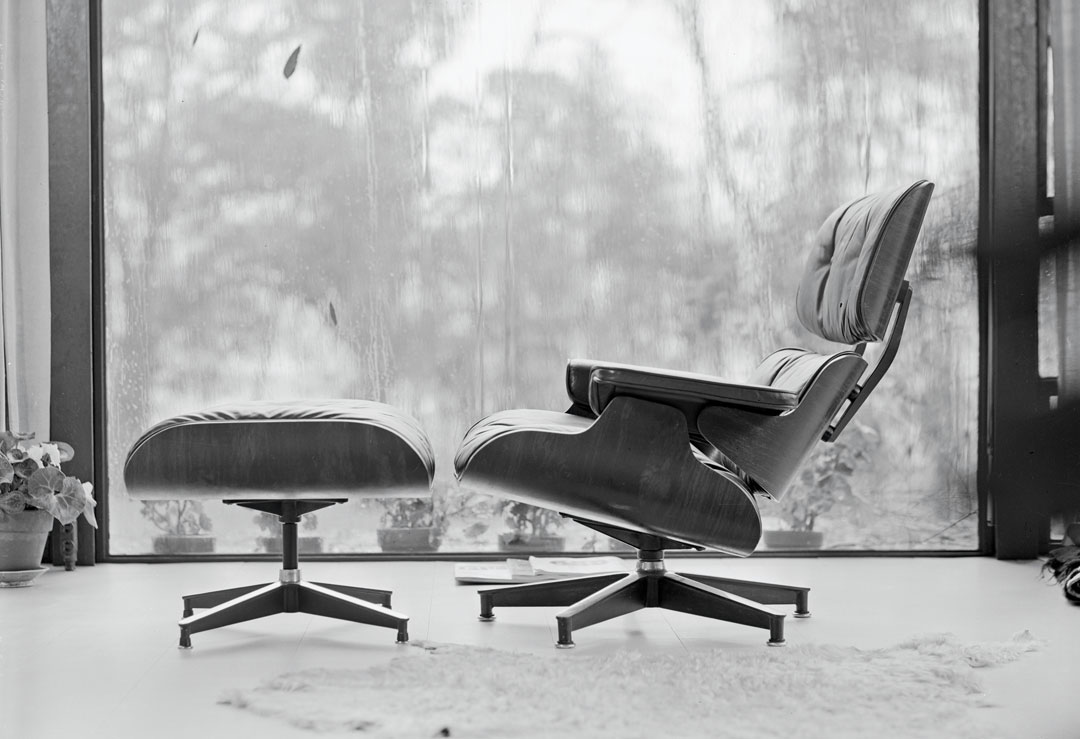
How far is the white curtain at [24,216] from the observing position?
294 cm

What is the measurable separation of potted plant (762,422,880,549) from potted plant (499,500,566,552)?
0.63 meters

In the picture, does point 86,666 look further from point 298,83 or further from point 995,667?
point 298,83

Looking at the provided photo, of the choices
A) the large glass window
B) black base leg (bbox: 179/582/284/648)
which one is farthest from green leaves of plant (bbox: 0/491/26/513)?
black base leg (bbox: 179/582/284/648)

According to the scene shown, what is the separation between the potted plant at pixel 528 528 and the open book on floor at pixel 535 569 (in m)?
0.15

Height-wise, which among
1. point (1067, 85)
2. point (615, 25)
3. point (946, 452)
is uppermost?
point (615, 25)

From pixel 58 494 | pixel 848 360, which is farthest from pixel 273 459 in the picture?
pixel 58 494

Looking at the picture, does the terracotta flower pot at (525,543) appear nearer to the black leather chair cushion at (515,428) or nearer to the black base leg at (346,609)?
the black leather chair cushion at (515,428)

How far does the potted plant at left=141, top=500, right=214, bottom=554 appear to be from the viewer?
3.11 meters

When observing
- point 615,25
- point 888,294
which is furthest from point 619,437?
point 615,25

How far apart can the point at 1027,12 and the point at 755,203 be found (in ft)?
3.12

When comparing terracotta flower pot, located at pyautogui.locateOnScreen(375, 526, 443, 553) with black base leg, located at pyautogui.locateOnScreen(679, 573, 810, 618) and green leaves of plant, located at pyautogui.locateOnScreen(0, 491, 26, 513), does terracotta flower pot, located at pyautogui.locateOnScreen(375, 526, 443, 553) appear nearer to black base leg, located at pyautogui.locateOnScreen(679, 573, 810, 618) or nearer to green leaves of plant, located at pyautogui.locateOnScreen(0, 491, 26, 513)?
green leaves of plant, located at pyautogui.locateOnScreen(0, 491, 26, 513)

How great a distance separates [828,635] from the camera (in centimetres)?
→ 212

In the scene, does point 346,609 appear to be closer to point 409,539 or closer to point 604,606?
point 604,606

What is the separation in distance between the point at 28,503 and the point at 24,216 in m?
0.80
